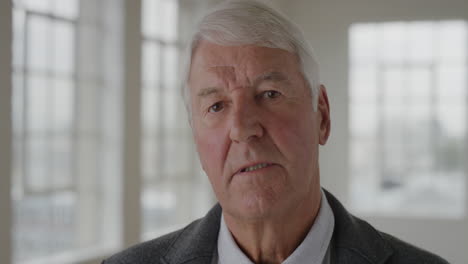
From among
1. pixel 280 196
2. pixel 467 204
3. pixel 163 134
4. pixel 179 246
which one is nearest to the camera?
pixel 280 196

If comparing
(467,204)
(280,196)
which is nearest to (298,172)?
(280,196)

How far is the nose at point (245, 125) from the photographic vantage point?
4.66 feet

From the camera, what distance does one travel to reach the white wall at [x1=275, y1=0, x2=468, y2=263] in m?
8.76

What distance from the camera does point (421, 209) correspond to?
8.95m

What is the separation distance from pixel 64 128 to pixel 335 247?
384 centimetres

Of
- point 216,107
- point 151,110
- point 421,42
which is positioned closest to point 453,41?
point 421,42

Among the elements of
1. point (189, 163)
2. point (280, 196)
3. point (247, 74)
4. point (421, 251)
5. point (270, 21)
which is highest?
point (270, 21)

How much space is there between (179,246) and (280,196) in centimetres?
38

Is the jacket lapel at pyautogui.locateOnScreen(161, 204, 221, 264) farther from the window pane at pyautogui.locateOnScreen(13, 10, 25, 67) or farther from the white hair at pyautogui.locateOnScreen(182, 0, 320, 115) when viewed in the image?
the window pane at pyautogui.locateOnScreen(13, 10, 25, 67)

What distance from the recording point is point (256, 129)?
1.43m

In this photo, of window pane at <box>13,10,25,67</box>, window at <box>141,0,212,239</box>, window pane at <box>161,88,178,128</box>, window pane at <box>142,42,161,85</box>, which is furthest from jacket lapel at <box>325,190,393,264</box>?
window pane at <box>161,88,178,128</box>

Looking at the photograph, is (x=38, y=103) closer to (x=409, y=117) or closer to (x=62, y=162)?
(x=62, y=162)

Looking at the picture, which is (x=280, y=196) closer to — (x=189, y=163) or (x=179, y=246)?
(x=179, y=246)

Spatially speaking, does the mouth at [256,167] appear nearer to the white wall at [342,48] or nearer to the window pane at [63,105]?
the window pane at [63,105]
